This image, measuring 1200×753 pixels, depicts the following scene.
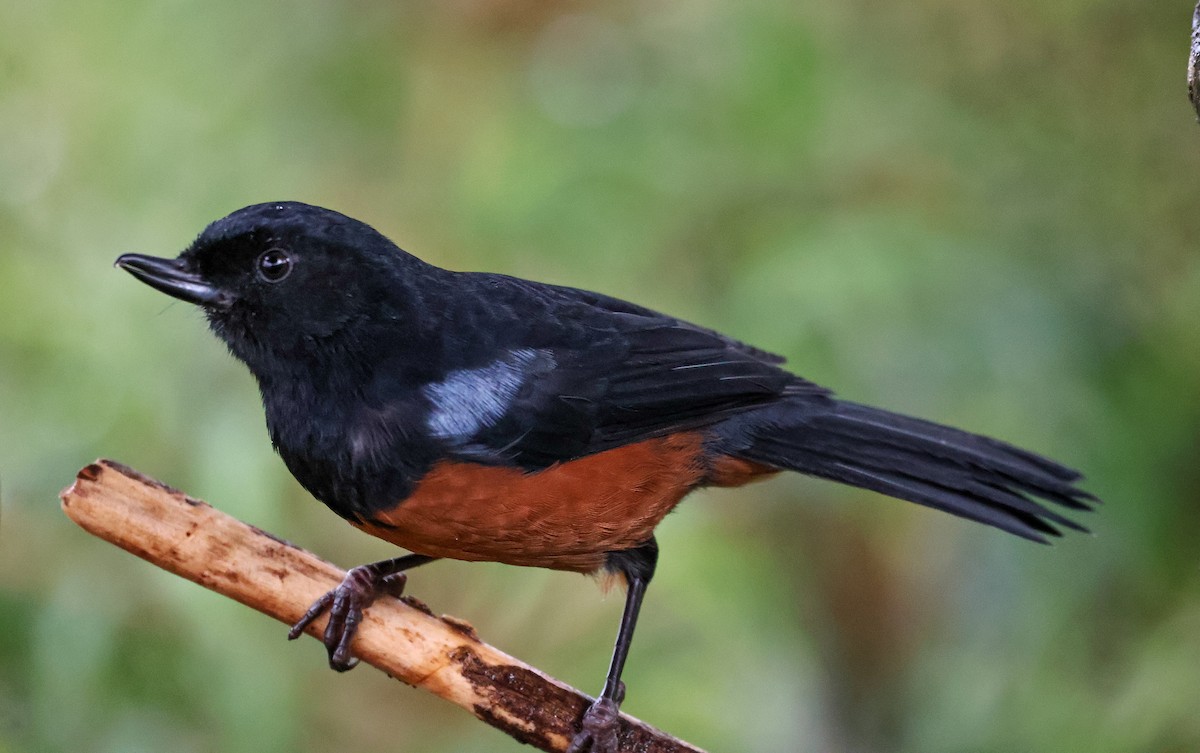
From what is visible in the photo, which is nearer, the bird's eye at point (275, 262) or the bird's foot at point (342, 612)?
the bird's eye at point (275, 262)

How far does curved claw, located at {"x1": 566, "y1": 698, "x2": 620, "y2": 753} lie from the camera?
2.63 metres

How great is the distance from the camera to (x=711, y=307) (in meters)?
4.08

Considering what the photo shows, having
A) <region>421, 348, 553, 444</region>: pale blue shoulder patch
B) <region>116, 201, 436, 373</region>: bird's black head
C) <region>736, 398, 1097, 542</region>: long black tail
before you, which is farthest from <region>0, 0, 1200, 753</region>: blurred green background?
<region>421, 348, 553, 444</region>: pale blue shoulder patch

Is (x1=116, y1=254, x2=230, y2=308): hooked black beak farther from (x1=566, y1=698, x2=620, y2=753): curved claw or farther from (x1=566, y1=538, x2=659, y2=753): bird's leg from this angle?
(x1=566, y1=698, x2=620, y2=753): curved claw

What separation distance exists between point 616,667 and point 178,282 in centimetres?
130

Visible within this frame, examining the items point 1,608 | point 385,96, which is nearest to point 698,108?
point 385,96

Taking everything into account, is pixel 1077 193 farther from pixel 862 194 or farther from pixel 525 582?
pixel 525 582

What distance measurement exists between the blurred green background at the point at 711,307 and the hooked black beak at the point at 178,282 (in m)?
0.90

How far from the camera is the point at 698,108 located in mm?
4492

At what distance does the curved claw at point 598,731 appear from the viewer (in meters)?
2.63

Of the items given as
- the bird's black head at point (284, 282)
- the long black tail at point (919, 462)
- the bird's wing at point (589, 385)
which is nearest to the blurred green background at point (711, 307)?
the long black tail at point (919, 462)

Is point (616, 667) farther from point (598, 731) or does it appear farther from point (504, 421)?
point (504, 421)

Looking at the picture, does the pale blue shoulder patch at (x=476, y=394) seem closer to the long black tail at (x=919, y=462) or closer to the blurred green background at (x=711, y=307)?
the long black tail at (x=919, y=462)

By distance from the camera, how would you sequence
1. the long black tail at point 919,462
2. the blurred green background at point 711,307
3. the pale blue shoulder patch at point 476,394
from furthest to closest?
the blurred green background at point 711,307 → the long black tail at point 919,462 → the pale blue shoulder patch at point 476,394
